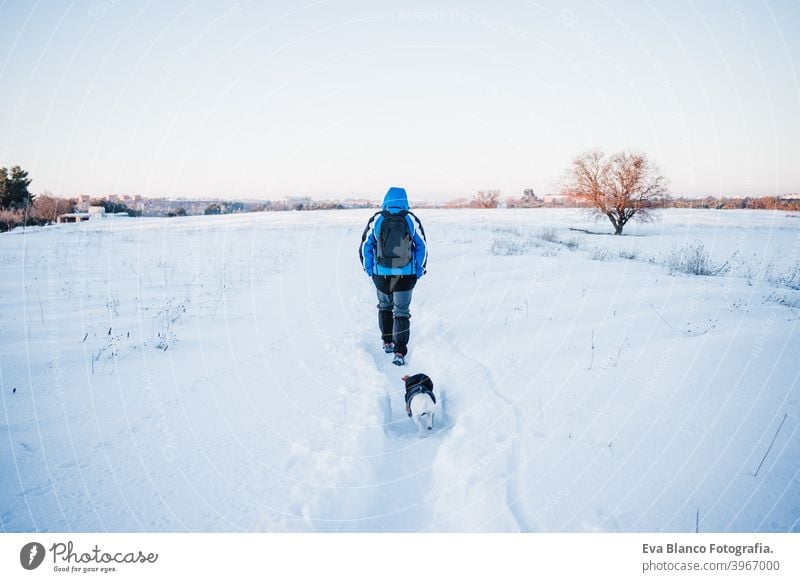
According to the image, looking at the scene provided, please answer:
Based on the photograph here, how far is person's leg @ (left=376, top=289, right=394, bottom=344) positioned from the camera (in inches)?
218

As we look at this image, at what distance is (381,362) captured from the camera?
5.16 metres

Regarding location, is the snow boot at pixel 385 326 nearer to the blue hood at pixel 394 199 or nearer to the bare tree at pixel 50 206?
the blue hood at pixel 394 199

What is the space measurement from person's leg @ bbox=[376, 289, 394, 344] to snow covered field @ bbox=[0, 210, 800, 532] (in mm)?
315

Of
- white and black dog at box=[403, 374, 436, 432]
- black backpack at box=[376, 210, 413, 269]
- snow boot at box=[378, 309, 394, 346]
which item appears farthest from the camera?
snow boot at box=[378, 309, 394, 346]

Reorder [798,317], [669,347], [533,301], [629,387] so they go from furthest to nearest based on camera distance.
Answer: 1. [533,301]
2. [798,317]
3. [669,347]
4. [629,387]

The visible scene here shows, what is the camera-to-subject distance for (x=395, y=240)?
5.15 meters

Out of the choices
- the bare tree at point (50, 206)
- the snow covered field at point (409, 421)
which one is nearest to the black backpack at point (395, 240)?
the snow covered field at point (409, 421)

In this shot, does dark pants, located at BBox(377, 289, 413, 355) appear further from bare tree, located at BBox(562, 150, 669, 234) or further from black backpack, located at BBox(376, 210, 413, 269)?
bare tree, located at BBox(562, 150, 669, 234)

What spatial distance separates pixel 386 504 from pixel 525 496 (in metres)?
1.01

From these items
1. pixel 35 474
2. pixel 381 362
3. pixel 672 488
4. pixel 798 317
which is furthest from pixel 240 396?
pixel 798 317

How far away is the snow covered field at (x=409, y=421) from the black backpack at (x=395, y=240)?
147 centimetres

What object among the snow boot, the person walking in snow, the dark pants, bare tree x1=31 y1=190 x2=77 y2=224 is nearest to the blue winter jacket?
the person walking in snow
